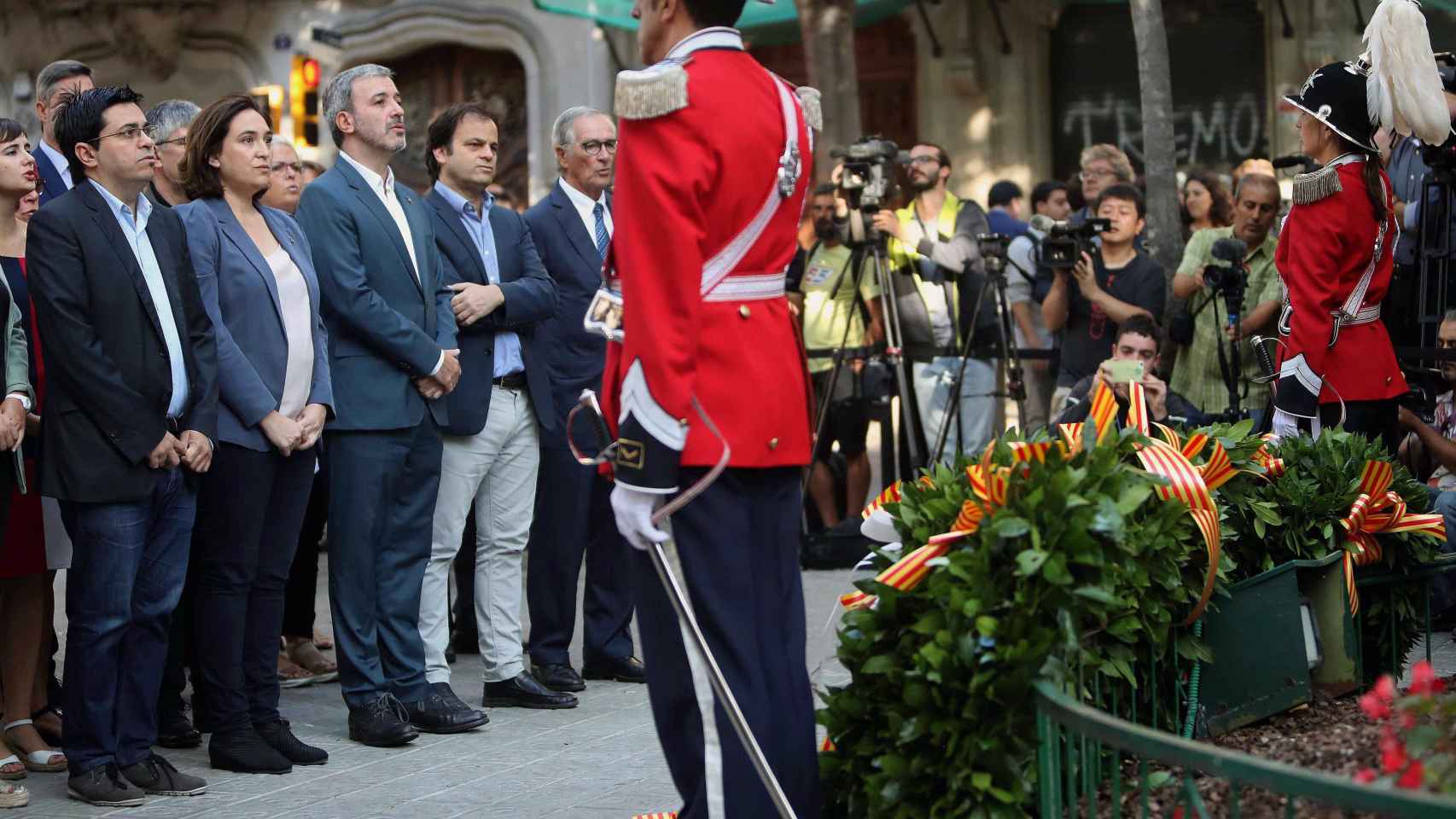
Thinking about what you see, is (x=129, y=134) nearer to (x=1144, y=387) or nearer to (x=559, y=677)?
(x=559, y=677)

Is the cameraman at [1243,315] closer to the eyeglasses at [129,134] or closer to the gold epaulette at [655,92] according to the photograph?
the eyeglasses at [129,134]

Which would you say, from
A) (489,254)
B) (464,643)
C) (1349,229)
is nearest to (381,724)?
(489,254)

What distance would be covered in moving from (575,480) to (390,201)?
142 centimetres

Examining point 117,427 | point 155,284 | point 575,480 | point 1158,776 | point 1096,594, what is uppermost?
point 155,284

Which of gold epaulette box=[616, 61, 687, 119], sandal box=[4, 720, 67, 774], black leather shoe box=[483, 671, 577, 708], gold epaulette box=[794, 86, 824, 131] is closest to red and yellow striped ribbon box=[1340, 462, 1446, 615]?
gold epaulette box=[794, 86, 824, 131]

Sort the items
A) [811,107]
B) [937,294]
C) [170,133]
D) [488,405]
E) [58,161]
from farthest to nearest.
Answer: [937,294]
[58,161]
[488,405]
[170,133]
[811,107]

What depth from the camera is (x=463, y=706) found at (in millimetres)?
6629

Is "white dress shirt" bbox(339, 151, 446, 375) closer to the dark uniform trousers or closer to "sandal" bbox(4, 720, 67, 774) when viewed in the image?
"sandal" bbox(4, 720, 67, 774)

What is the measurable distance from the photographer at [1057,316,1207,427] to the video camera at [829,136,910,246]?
1.42 meters

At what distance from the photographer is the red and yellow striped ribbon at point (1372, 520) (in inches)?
209

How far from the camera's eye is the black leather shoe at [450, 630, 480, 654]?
27.1 feet

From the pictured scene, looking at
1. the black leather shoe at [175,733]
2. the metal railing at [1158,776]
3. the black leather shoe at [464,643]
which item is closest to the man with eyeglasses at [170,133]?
the black leather shoe at [175,733]

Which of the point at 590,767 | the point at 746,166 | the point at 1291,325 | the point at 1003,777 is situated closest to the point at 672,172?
the point at 746,166

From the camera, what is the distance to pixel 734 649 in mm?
4152
